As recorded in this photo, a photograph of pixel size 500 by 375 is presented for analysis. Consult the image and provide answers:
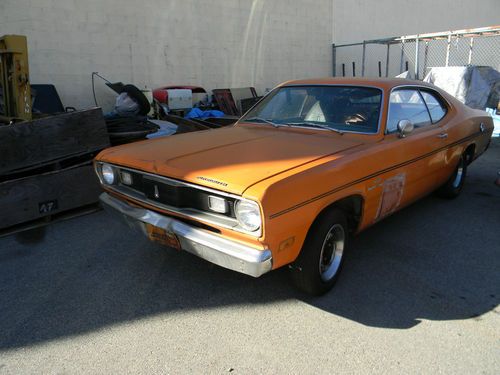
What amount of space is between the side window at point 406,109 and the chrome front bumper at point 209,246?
1788 mm

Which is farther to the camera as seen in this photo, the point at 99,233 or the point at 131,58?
the point at 131,58

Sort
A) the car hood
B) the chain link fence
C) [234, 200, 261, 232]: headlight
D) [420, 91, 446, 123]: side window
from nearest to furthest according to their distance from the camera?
[234, 200, 261, 232]: headlight, the car hood, [420, 91, 446, 123]: side window, the chain link fence

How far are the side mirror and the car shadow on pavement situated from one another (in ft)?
3.43

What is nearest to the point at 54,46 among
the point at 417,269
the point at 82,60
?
the point at 82,60

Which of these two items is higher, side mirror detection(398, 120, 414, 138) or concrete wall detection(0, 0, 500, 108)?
concrete wall detection(0, 0, 500, 108)

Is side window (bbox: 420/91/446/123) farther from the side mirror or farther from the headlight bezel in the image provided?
the headlight bezel

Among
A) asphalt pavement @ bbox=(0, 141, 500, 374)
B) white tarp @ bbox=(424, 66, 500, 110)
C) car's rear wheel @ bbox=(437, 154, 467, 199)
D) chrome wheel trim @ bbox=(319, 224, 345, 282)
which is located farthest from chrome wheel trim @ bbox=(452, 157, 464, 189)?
white tarp @ bbox=(424, 66, 500, 110)

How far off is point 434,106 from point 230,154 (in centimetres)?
263

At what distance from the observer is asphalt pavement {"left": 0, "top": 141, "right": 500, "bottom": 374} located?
236 cm

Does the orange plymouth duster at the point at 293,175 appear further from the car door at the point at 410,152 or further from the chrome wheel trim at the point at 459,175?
the chrome wheel trim at the point at 459,175

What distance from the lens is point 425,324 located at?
268 cm

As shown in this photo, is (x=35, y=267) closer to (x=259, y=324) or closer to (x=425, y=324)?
(x=259, y=324)

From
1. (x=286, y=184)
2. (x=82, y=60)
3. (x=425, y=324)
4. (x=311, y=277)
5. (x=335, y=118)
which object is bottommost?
(x=425, y=324)

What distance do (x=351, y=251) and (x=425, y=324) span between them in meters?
1.11
